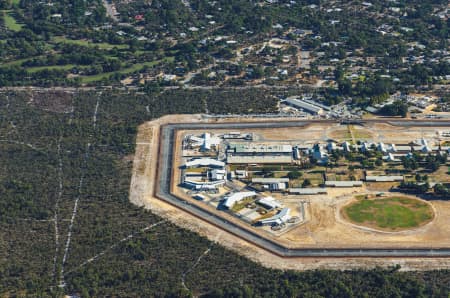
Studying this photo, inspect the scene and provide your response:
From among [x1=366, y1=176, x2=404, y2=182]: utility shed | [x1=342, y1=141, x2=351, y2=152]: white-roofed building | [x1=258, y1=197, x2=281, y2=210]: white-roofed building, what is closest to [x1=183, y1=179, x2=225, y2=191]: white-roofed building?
[x1=258, y1=197, x2=281, y2=210]: white-roofed building

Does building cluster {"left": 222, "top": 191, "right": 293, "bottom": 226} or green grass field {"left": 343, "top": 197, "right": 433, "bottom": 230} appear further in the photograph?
green grass field {"left": 343, "top": 197, "right": 433, "bottom": 230}

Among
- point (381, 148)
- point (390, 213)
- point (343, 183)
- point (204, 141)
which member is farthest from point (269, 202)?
point (381, 148)

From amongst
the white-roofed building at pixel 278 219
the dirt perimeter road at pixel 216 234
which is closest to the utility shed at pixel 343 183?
the white-roofed building at pixel 278 219

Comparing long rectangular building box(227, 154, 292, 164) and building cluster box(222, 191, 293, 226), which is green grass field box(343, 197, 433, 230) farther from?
long rectangular building box(227, 154, 292, 164)

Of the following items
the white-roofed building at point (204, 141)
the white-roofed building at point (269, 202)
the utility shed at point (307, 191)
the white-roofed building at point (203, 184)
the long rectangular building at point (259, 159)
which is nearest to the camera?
the white-roofed building at point (269, 202)

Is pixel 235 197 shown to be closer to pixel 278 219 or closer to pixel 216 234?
pixel 278 219

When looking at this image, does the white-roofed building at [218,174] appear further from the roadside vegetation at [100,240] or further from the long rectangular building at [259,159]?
the roadside vegetation at [100,240]

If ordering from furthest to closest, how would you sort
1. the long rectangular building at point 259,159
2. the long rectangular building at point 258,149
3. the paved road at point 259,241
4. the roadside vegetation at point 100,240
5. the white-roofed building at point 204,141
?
the white-roofed building at point 204,141
the long rectangular building at point 258,149
the long rectangular building at point 259,159
the paved road at point 259,241
the roadside vegetation at point 100,240
